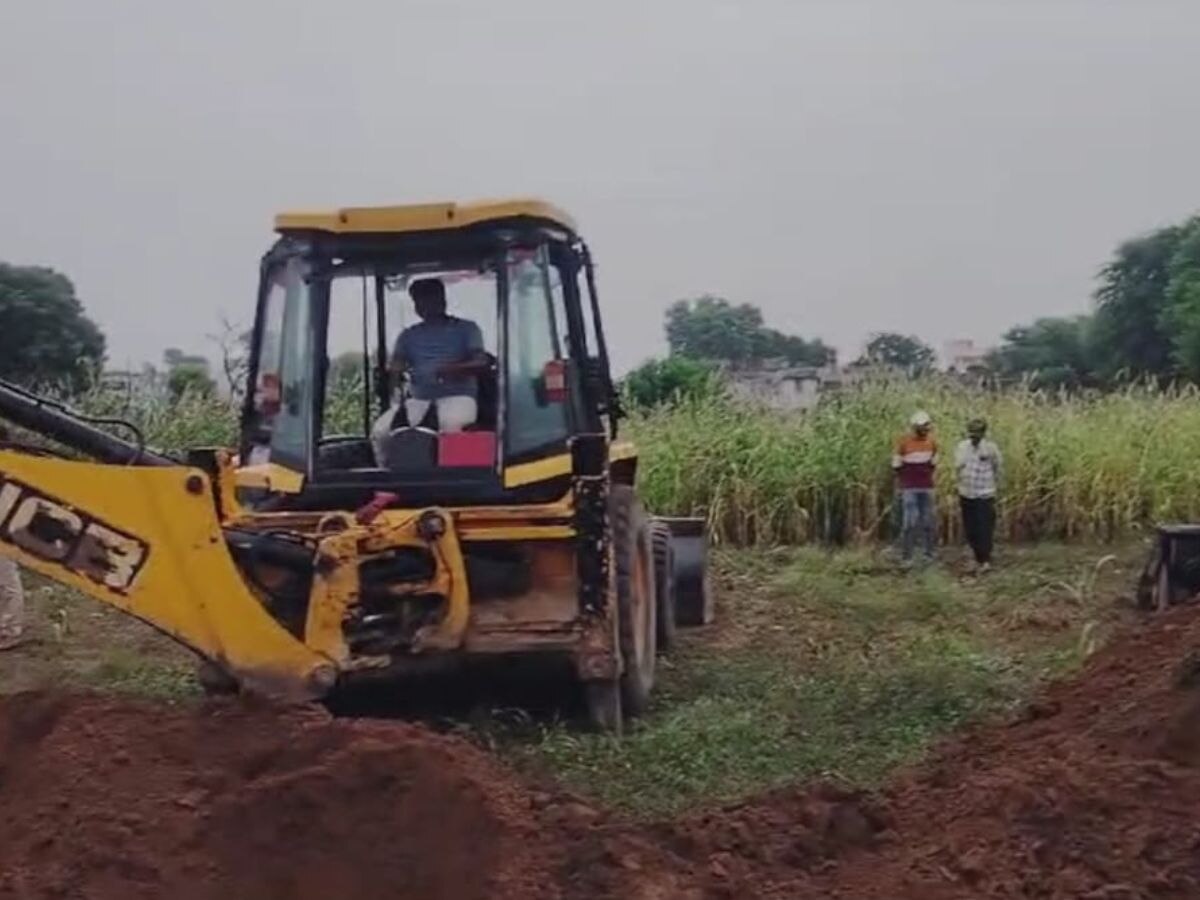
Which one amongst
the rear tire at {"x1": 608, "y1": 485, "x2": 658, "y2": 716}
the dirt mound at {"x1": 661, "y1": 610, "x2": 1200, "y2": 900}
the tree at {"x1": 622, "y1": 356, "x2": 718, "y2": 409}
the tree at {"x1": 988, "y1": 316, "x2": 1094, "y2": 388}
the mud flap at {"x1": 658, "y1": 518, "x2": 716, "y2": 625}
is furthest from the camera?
the tree at {"x1": 988, "y1": 316, "x2": 1094, "y2": 388}

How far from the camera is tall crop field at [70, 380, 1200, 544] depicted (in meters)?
15.1

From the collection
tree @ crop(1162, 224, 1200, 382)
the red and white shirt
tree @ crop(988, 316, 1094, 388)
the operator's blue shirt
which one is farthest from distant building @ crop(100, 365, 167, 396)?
tree @ crop(988, 316, 1094, 388)

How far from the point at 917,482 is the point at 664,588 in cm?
449

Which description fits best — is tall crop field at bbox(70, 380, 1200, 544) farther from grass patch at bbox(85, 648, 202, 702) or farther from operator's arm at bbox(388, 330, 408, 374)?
operator's arm at bbox(388, 330, 408, 374)

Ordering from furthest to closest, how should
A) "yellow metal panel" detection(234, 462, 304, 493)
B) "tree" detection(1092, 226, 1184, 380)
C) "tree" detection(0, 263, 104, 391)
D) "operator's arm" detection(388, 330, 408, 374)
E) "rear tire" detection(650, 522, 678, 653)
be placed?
"tree" detection(1092, 226, 1184, 380) < "tree" detection(0, 263, 104, 391) < "rear tire" detection(650, 522, 678, 653) < "operator's arm" detection(388, 330, 408, 374) < "yellow metal panel" detection(234, 462, 304, 493)

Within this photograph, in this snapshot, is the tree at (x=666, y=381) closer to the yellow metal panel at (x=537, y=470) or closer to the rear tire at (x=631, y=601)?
the rear tire at (x=631, y=601)

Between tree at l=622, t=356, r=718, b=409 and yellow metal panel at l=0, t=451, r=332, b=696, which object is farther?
tree at l=622, t=356, r=718, b=409

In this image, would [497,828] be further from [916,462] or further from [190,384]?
[190,384]

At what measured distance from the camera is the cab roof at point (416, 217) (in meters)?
7.65

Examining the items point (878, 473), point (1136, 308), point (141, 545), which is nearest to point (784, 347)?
point (1136, 308)

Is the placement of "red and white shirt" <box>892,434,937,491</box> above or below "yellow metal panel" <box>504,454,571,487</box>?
below

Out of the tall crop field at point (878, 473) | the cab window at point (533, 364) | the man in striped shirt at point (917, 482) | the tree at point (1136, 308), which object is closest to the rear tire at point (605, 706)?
the cab window at point (533, 364)

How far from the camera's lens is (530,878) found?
15.7 ft

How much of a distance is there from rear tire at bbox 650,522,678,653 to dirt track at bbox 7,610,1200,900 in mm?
3812
